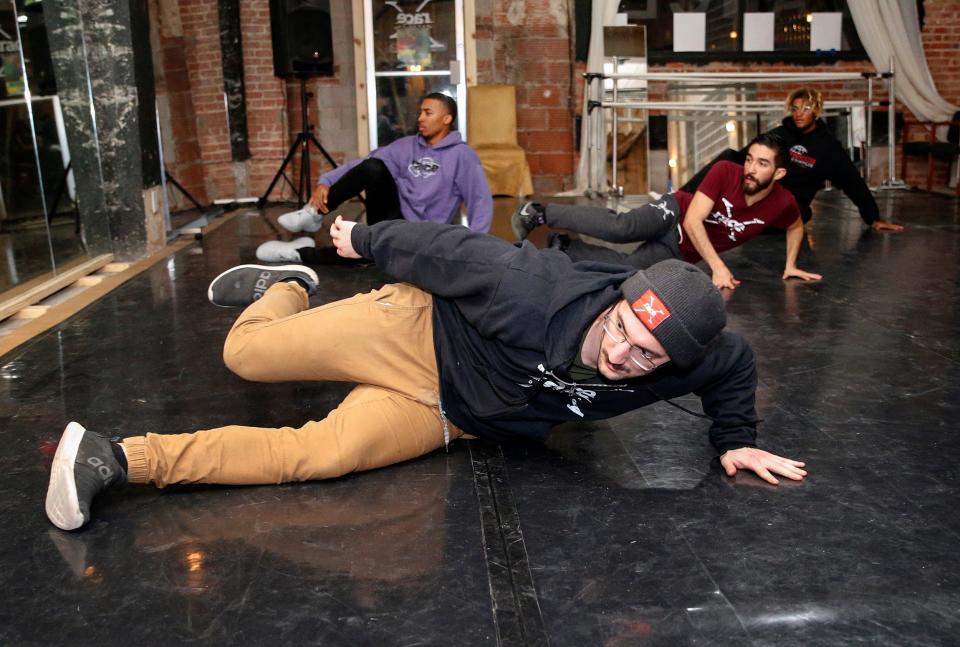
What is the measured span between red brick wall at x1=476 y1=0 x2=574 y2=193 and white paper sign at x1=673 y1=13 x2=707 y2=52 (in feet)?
3.45

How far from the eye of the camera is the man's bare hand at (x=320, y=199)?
→ 14.2ft

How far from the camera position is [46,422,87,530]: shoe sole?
1.83m

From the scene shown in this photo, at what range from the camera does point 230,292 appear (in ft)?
8.66

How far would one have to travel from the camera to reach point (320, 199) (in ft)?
14.3

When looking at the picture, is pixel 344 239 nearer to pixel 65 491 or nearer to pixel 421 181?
pixel 65 491

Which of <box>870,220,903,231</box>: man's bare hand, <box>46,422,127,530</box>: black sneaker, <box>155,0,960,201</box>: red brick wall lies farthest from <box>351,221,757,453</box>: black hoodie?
<box>155,0,960,201</box>: red brick wall

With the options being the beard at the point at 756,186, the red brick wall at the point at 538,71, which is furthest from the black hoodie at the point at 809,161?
the red brick wall at the point at 538,71

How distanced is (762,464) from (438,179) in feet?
9.60

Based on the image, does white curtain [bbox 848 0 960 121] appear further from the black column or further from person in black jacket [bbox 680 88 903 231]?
the black column

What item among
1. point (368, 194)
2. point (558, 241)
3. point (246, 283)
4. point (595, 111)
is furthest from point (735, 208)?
point (595, 111)

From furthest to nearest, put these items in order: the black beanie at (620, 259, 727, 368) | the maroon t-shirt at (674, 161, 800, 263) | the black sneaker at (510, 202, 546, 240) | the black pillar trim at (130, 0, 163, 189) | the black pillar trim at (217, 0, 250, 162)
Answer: the black pillar trim at (217, 0, 250, 162), the black pillar trim at (130, 0, 163, 189), the black sneaker at (510, 202, 546, 240), the maroon t-shirt at (674, 161, 800, 263), the black beanie at (620, 259, 727, 368)

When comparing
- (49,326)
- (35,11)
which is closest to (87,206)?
(35,11)

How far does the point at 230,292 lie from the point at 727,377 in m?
1.41

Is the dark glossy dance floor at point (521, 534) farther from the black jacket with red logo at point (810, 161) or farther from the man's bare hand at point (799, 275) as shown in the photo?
the black jacket with red logo at point (810, 161)
